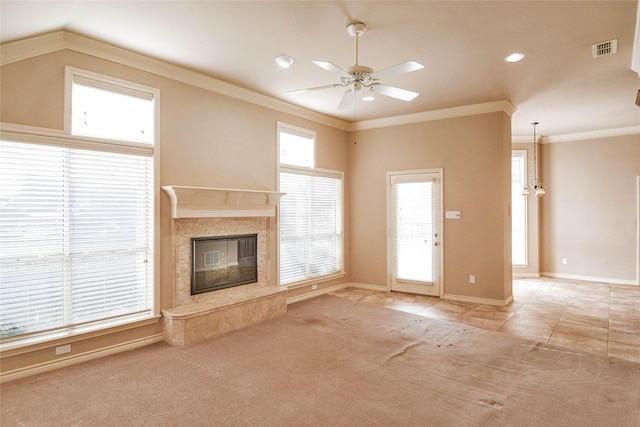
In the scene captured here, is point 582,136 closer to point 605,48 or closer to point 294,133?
point 605,48

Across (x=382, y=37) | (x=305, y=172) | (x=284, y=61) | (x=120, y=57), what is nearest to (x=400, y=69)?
(x=382, y=37)

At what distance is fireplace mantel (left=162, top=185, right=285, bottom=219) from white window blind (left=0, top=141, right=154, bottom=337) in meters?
0.30

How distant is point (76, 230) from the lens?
3363 mm

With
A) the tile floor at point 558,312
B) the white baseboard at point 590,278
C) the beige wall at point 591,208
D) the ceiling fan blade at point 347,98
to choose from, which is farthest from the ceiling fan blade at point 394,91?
the white baseboard at point 590,278

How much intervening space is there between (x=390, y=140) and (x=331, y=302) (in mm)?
3082

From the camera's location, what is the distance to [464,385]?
2.91 m

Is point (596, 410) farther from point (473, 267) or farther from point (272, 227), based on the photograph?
point (272, 227)

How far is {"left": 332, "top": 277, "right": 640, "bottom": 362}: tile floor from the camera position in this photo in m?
3.95

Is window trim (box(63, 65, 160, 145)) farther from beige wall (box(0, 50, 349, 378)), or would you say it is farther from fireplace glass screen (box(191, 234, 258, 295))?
fireplace glass screen (box(191, 234, 258, 295))

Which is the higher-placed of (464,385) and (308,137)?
(308,137)

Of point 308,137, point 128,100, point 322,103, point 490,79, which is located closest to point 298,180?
point 308,137

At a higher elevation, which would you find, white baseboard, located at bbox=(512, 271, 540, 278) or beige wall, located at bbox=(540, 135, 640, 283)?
beige wall, located at bbox=(540, 135, 640, 283)

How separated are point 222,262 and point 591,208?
7544 millimetres

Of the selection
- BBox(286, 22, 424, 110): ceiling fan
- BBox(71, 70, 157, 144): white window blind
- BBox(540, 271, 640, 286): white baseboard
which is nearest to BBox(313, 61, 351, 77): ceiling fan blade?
BBox(286, 22, 424, 110): ceiling fan
